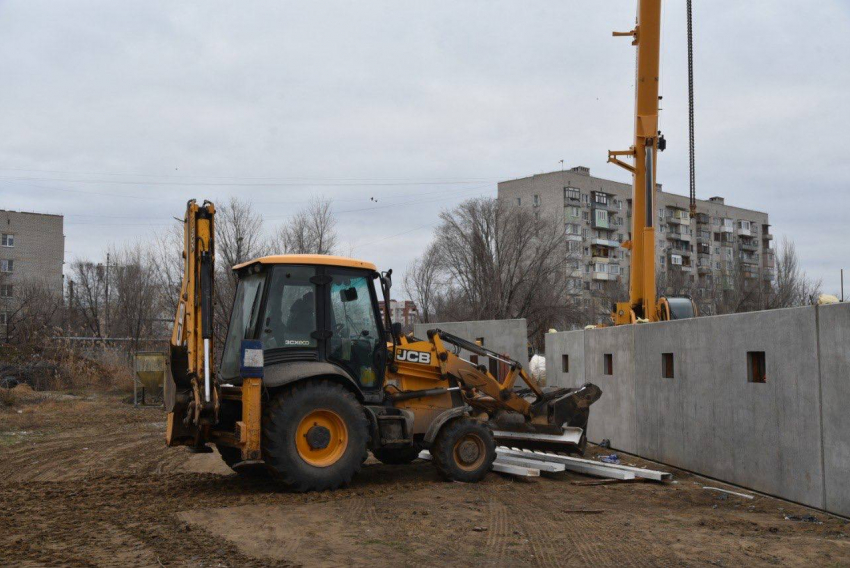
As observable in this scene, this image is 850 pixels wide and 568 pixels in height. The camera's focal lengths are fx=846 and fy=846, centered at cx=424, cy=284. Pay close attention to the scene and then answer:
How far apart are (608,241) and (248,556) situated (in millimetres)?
70081

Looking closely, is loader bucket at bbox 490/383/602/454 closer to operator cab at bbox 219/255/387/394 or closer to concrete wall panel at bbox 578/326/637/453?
concrete wall panel at bbox 578/326/637/453

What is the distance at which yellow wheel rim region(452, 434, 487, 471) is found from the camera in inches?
412

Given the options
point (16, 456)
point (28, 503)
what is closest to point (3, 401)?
point (16, 456)

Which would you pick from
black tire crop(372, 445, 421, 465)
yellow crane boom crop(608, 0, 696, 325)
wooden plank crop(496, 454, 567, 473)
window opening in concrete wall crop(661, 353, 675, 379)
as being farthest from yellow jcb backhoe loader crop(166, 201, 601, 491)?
yellow crane boom crop(608, 0, 696, 325)

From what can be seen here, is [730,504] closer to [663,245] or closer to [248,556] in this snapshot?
[248,556]

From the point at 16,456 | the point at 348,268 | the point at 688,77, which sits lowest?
the point at 16,456

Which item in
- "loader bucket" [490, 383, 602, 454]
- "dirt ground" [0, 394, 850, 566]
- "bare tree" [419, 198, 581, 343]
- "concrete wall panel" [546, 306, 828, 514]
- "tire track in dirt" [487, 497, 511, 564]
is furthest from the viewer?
"bare tree" [419, 198, 581, 343]

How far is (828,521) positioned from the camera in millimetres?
7953

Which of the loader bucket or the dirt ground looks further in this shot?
the loader bucket

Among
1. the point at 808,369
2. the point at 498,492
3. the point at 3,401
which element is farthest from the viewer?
the point at 3,401

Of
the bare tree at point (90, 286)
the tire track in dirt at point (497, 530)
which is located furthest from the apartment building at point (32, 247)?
the tire track in dirt at point (497, 530)

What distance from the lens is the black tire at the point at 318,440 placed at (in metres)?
9.13

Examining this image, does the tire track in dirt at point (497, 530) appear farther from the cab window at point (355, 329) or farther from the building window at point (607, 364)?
the building window at point (607, 364)

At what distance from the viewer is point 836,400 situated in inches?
320
